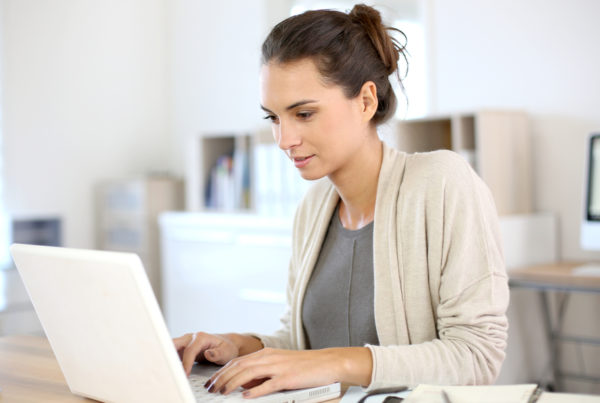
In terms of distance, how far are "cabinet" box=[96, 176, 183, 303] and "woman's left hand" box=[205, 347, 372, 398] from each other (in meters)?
3.35

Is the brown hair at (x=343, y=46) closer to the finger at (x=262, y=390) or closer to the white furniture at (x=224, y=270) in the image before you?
the finger at (x=262, y=390)

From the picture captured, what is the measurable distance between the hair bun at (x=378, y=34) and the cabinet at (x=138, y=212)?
314cm

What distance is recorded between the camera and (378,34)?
4.52ft

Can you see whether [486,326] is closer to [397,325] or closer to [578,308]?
[397,325]

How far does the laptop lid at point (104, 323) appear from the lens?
0.82 metres

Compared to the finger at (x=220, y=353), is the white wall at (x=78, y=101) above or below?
above

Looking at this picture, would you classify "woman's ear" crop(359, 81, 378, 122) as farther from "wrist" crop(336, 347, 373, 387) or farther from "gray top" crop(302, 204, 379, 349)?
"wrist" crop(336, 347, 373, 387)

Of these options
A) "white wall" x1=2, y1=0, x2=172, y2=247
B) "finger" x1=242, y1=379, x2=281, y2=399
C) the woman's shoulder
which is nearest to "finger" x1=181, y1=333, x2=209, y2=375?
"finger" x1=242, y1=379, x2=281, y2=399

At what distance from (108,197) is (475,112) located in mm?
2600

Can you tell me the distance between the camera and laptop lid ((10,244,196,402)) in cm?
82

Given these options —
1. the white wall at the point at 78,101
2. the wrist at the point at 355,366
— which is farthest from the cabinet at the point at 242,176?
the wrist at the point at 355,366

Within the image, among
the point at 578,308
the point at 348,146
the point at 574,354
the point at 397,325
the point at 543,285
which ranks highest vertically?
the point at 348,146

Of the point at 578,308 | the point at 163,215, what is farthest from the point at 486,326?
the point at 163,215

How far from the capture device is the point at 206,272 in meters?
3.91
